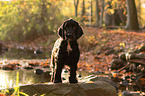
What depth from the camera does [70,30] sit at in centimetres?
466

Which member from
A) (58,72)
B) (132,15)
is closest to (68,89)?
(58,72)

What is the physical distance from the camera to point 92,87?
5.33m

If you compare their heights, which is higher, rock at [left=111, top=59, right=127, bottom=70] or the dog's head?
the dog's head

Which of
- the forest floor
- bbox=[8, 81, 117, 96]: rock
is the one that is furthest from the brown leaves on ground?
bbox=[8, 81, 117, 96]: rock

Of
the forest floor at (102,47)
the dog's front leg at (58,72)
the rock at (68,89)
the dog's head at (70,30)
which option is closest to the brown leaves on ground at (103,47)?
the forest floor at (102,47)

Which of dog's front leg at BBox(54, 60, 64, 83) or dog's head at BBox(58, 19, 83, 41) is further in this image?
dog's front leg at BBox(54, 60, 64, 83)

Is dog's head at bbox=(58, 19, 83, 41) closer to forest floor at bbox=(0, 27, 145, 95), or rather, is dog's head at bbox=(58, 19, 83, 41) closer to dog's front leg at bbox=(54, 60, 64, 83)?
dog's front leg at bbox=(54, 60, 64, 83)

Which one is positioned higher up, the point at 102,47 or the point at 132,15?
the point at 132,15

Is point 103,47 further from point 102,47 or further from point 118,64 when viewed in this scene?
point 118,64

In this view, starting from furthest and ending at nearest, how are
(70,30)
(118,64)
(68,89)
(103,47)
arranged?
(103,47), (118,64), (68,89), (70,30)

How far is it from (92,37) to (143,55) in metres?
8.50

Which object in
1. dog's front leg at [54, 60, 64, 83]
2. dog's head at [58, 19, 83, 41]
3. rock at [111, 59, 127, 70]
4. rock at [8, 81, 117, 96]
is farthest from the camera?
rock at [111, 59, 127, 70]

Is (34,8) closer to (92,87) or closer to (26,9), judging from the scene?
(26,9)

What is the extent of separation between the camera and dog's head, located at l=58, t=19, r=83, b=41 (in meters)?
4.55
